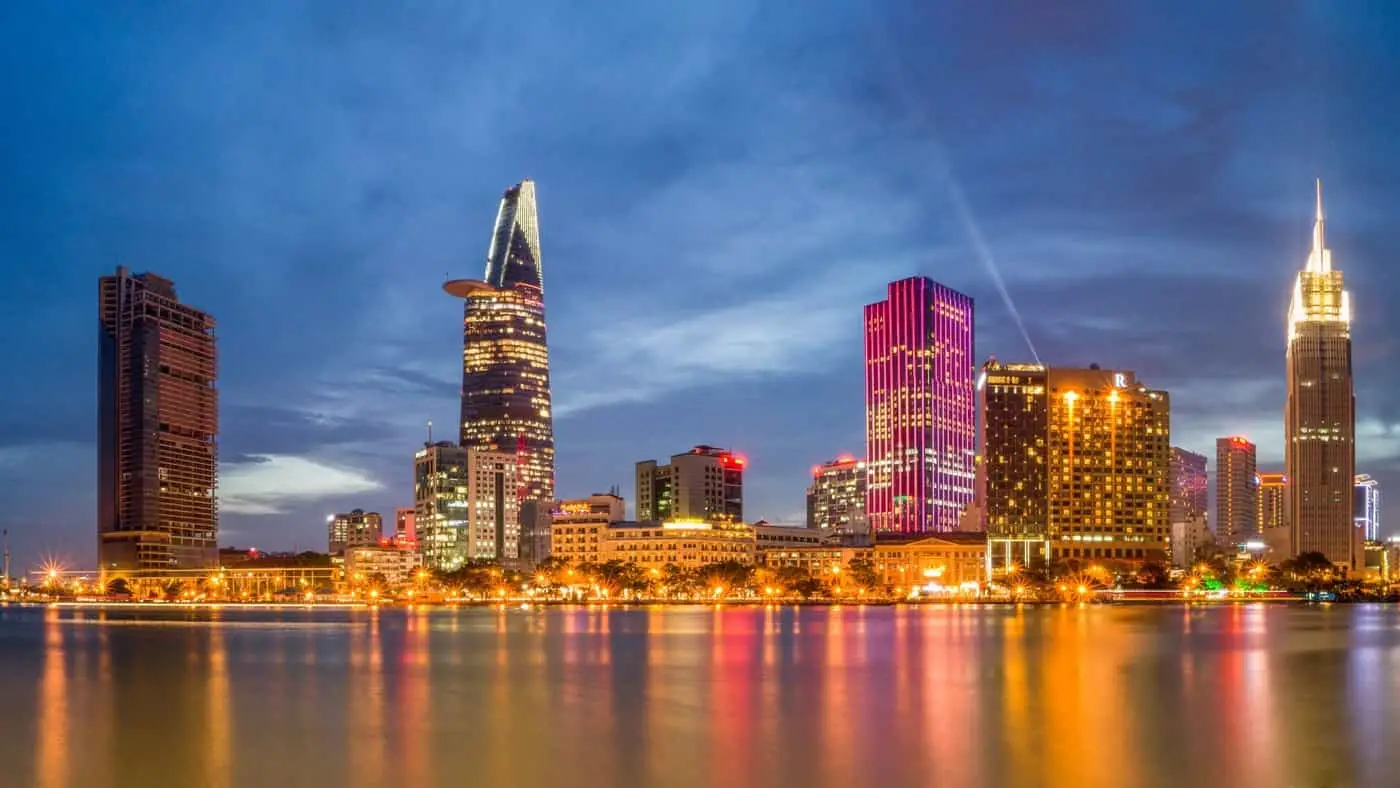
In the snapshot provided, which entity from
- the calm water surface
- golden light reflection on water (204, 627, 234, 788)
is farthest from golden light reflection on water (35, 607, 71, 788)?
golden light reflection on water (204, 627, 234, 788)

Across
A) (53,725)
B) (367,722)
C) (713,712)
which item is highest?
(367,722)

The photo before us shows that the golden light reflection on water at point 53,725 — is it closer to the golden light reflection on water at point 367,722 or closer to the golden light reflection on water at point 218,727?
the golden light reflection on water at point 218,727

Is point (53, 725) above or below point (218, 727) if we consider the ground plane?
below

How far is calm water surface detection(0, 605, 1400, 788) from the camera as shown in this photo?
4294 cm

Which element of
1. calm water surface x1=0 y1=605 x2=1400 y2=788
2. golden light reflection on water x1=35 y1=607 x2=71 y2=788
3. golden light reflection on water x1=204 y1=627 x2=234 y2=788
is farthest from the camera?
golden light reflection on water x1=35 y1=607 x2=71 y2=788

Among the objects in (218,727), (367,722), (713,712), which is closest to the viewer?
(218,727)

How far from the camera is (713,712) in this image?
56938 millimetres

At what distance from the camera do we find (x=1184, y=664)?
269ft

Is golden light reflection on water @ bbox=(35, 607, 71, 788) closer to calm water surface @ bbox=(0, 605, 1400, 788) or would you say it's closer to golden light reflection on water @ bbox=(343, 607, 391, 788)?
calm water surface @ bbox=(0, 605, 1400, 788)

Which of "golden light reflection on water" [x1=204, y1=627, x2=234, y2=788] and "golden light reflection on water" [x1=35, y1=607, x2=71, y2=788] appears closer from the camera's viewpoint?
"golden light reflection on water" [x1=204, y1=627, x2=234, y2=788]

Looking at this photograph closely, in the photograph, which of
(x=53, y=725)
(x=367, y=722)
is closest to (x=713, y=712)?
(x=367, y=722)

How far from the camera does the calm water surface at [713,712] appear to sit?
141 ft

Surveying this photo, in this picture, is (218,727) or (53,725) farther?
(53,725)

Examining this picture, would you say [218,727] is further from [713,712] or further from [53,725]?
[713,712]
